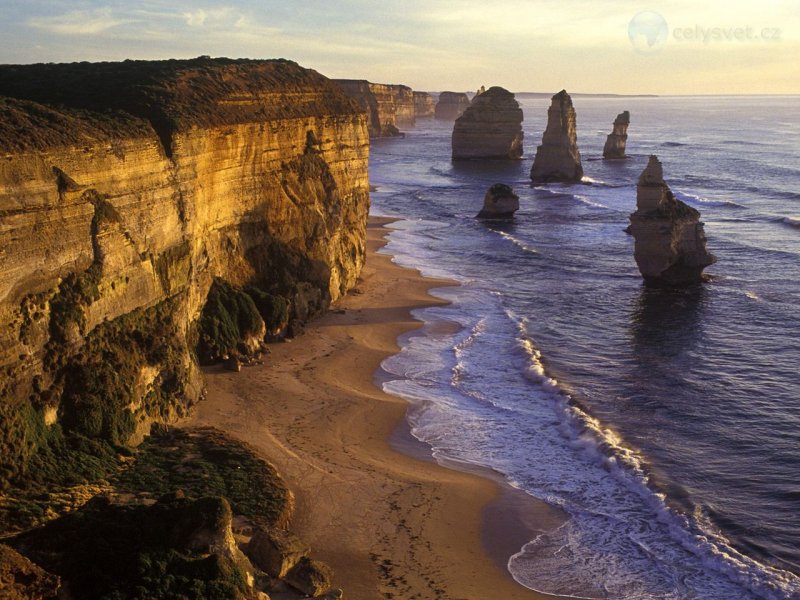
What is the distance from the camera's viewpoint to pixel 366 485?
25.1 metres

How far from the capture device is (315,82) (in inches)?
1791

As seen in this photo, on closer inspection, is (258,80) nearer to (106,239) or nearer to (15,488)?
(106,239)

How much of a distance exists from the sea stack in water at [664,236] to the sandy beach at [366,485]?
770 inches

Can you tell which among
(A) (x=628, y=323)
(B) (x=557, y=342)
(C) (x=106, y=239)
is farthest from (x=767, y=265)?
(C) (x=106, y=239)

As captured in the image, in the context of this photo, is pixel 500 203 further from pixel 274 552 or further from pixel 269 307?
pixel 274 552

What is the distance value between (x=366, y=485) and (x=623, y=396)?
1228 centimetres

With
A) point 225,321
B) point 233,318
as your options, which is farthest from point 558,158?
point 225,321

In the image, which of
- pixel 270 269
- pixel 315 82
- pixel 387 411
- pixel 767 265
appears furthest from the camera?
pixel 767 265

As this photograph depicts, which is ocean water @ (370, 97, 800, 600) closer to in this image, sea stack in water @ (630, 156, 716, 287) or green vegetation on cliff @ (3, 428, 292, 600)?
sea stack in water @ (630, 156, 716, 287)

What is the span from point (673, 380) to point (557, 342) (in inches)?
251

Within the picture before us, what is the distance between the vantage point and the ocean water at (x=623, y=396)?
2189 centimetres

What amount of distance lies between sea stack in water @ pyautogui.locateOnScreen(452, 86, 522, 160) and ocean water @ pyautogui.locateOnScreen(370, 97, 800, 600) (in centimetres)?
5329

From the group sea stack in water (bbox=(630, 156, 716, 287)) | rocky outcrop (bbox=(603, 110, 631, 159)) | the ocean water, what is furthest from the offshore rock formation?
sea stack in water (bbox=(630, 156, 716, 287))

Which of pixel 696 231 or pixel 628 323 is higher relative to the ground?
pixel 696 231
